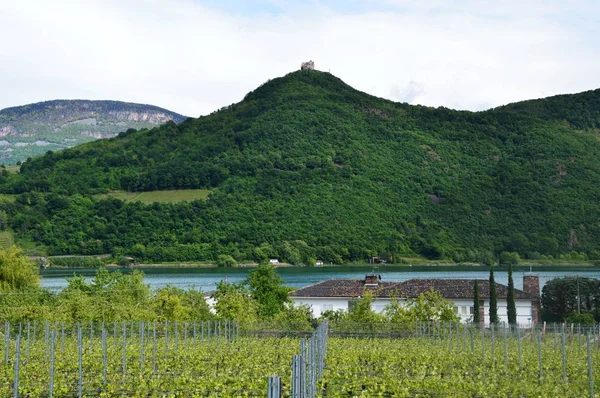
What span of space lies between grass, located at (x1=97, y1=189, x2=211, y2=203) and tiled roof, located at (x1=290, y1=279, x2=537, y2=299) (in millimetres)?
82957

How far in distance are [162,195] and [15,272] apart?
9885 centimetres

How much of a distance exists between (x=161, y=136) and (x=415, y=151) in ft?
164

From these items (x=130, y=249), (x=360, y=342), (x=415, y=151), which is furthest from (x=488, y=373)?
(x=415, y=151)

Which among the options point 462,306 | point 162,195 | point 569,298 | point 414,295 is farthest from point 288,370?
point 162,195

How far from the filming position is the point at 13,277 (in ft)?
150

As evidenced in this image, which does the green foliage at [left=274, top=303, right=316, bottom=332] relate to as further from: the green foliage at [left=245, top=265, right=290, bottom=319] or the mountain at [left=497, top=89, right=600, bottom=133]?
the mountain at [left=497, top=89, right=600, bottom=133]

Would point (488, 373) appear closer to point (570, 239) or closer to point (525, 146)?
point (570, 239)

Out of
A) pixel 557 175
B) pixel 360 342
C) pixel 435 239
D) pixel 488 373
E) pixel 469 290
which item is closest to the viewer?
pixel 488 373

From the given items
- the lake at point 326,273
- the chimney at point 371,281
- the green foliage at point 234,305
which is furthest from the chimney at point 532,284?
the lake at point 326,273

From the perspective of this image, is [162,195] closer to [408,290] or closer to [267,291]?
[408,290]

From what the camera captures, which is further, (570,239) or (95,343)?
(570,239)

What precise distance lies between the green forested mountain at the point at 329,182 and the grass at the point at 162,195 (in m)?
2.03

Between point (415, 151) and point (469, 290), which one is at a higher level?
point (415, 151)

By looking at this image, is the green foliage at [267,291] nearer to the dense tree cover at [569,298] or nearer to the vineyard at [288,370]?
the vineyard at [288,370]
